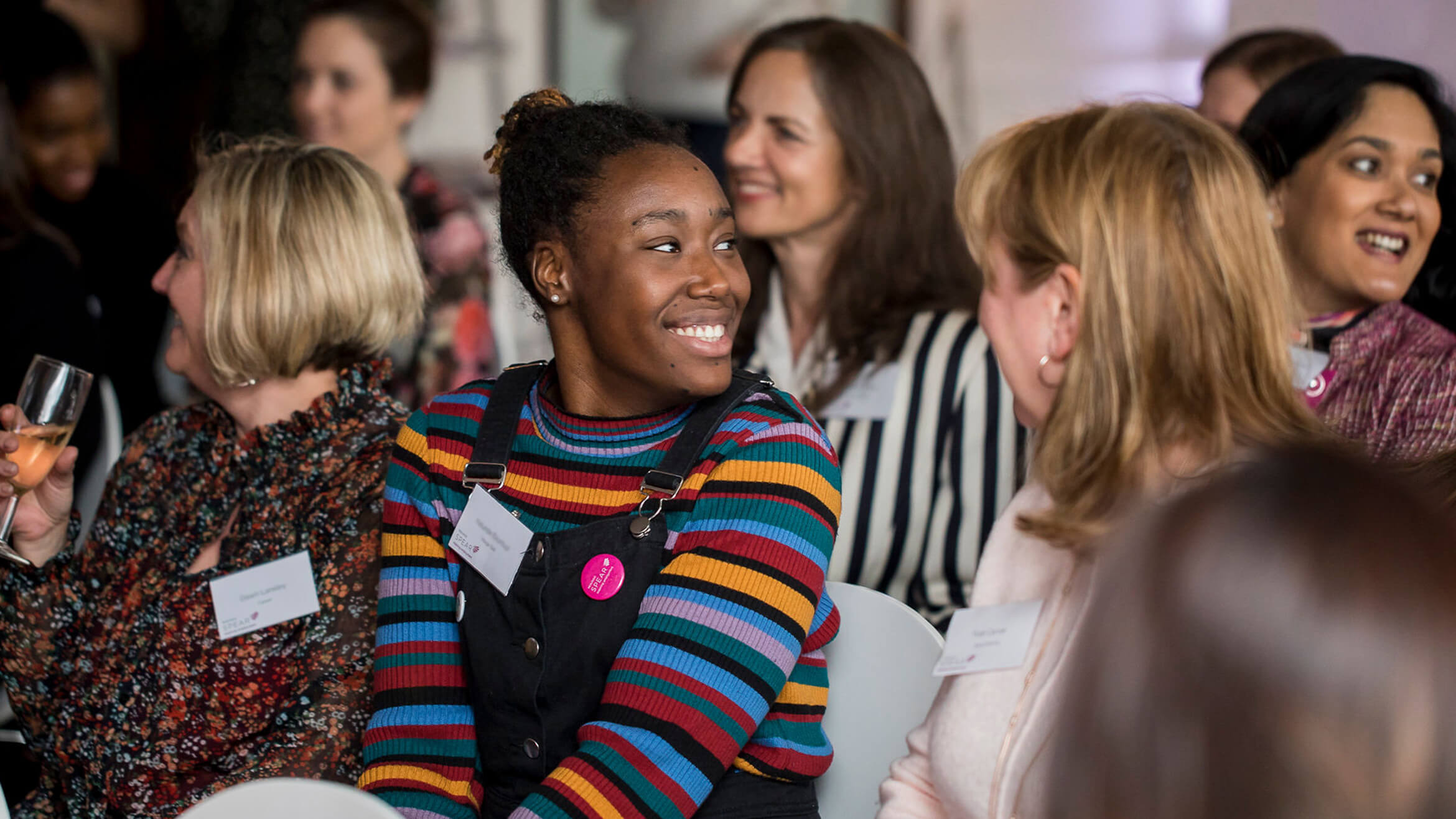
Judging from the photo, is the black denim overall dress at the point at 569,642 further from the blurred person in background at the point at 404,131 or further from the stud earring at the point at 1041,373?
the blurred person in background at the point at 404,131

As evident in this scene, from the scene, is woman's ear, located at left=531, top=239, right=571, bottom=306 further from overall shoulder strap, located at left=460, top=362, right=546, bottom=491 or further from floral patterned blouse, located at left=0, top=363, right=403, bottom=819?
floral patterned blouse, located at left=0, top=363, right=403, bottom=819

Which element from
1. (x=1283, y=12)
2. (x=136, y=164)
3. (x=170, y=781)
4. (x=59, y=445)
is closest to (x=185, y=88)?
(x=136, y=164)

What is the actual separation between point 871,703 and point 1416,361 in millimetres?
1186

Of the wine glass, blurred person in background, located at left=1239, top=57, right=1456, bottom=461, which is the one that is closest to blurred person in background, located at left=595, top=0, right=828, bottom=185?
blurred person in background, located at left=1239, top=57, right=1456, bottom=461

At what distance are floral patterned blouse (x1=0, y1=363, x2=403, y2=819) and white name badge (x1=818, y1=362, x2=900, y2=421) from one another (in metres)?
1.02

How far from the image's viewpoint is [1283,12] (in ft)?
12.6

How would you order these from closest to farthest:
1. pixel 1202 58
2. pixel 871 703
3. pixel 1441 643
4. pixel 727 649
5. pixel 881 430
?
pixel 1441 643
pixel 727 649
pixel 871 703
pixel 881 430
pixel 1202 58

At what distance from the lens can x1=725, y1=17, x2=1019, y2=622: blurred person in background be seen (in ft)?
8.38

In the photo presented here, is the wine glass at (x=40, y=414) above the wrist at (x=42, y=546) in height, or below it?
above

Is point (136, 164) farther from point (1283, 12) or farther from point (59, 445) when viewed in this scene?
point (1283, 12)

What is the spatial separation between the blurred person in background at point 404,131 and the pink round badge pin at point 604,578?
2.19 meters

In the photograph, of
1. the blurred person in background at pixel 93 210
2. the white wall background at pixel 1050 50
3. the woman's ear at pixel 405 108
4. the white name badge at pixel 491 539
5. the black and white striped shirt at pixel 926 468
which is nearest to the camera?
the white name badge at pixel 491 539

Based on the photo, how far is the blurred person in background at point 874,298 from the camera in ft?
8.38

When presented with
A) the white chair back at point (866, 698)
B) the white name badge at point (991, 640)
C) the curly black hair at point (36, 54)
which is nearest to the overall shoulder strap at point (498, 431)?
the white chair back at point (866, 698)
